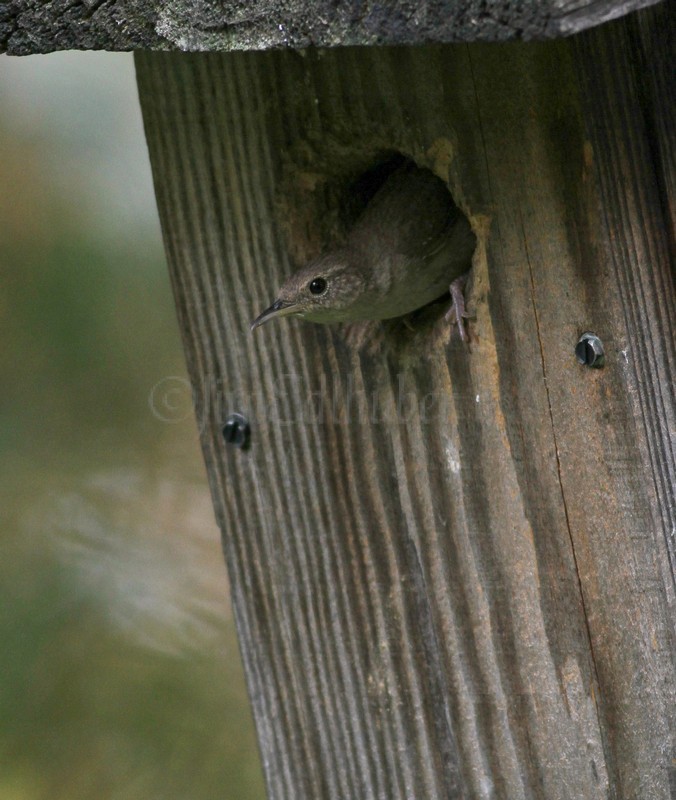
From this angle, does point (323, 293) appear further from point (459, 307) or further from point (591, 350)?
point (591, 350)

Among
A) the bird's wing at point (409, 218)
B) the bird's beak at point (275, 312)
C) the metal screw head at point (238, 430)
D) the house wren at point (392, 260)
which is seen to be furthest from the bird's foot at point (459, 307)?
the metal screw head at point (238, 430)

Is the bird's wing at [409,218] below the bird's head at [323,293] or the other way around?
the other way around

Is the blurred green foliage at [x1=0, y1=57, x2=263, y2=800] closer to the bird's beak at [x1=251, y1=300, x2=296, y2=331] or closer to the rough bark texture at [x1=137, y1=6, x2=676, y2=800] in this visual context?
the rough bark texture at [x1=137, y1=6, x2=676, y2=800]

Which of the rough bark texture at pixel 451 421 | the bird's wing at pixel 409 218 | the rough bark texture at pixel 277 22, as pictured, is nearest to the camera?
the rough bark texture at pixel 277 22

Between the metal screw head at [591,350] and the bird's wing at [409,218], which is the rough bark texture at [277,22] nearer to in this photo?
the metal screw head at [591,350]

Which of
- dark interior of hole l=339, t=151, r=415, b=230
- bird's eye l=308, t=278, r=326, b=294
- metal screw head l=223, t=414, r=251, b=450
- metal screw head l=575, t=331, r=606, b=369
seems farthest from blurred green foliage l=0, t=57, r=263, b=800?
metal screw head l=575, t=331, r=606, b=369

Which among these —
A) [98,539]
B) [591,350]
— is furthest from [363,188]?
[98,539]
